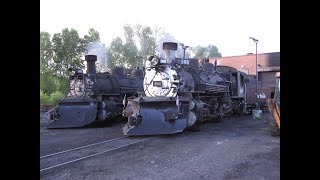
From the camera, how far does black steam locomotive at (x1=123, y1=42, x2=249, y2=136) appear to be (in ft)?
31.1

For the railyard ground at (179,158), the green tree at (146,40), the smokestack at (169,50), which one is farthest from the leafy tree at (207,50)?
the railyard ground at (179,158)

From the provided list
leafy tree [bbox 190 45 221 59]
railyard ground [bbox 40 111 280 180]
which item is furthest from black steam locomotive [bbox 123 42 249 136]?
leafy tree [bbox 190 45 221 59]

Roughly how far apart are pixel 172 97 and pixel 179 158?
344 centimetres

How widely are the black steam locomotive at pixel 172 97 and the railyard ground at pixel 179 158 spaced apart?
20.6 inches

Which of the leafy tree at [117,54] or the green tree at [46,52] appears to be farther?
the leafy tree at [117,54]

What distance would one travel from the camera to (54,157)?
7.02m

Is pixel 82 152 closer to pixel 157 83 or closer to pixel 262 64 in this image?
pixel 157 83

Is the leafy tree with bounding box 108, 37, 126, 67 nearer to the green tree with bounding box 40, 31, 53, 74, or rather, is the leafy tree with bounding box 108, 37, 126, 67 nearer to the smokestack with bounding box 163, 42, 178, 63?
the green tree with bounding box 40, 31, 53, 74

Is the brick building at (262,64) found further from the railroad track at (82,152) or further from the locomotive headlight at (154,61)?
the railroad track at (82,152)

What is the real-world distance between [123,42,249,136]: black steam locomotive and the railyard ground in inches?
20.6

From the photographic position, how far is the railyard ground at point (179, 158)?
5504 millimetres

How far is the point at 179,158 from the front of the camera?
6777 mm
